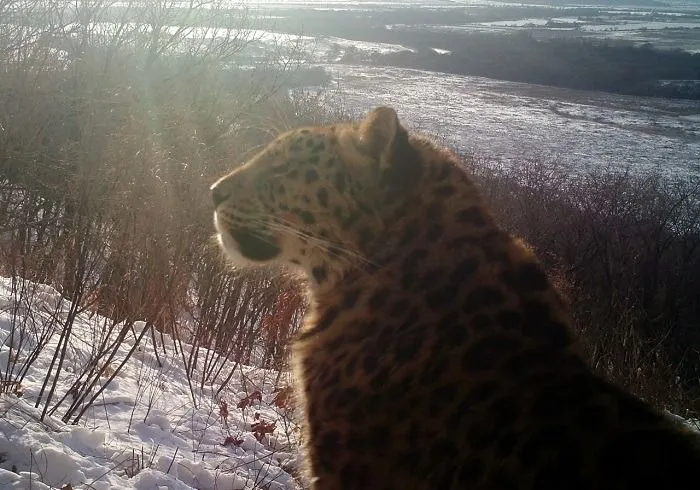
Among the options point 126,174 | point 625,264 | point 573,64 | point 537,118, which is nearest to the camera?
point 126,174

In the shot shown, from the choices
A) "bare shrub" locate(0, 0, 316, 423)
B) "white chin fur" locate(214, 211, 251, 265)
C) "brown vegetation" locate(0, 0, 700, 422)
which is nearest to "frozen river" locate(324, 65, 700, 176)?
"brown vegetation" locate(0, 0, 700, 422)

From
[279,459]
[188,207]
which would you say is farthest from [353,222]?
[188,207]

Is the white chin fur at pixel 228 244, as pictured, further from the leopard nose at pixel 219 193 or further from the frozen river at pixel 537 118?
the frozen river at pixel 537 118

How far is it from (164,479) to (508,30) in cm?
8854

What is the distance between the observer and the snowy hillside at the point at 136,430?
136 inches

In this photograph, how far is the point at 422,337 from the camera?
2.66 metres

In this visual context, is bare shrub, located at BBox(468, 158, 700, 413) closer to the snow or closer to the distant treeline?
the snow

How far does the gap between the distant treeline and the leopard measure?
49303 millimetres

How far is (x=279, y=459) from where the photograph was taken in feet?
15.9

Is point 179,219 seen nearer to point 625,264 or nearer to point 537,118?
point 625,264

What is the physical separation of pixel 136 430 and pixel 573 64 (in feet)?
194

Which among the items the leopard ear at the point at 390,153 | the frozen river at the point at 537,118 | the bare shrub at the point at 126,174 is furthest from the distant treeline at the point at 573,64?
the leopard ear at the point at 390,153

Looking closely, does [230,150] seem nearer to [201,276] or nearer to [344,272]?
[201,276]

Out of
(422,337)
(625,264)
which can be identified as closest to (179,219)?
(422,337)
